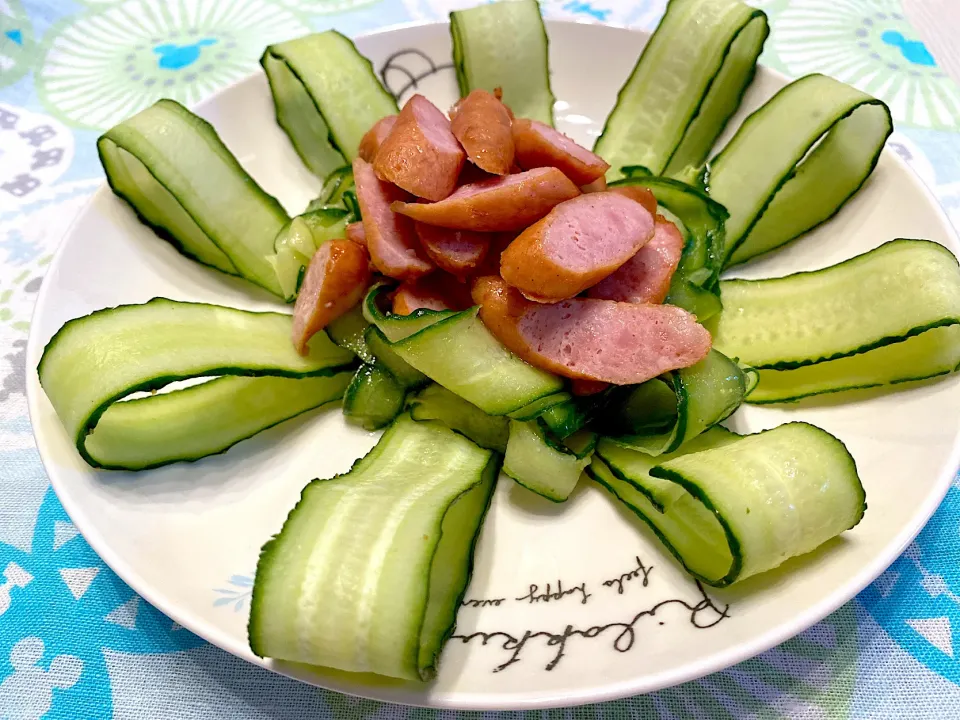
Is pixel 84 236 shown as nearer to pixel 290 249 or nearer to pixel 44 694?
pixel 290 249

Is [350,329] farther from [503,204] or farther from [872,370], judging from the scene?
[872,370]

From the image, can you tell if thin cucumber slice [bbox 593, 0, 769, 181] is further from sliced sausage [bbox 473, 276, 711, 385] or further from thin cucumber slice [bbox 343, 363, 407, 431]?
thin cucumber slice [bbox 343, 363, 407, 431]

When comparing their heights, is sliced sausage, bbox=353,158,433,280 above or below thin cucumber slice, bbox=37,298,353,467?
above

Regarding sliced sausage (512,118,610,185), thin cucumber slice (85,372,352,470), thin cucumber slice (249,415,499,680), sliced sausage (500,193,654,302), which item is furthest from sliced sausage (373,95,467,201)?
thin cucumber slice (249,415,499,680)

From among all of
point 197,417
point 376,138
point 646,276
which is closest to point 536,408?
point 646,276

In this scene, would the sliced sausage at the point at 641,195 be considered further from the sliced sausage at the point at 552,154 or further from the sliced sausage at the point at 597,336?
the sliced sausage at the point at 597,336

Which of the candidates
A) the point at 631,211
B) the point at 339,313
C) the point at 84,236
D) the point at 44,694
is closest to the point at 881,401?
the point at 631,211
